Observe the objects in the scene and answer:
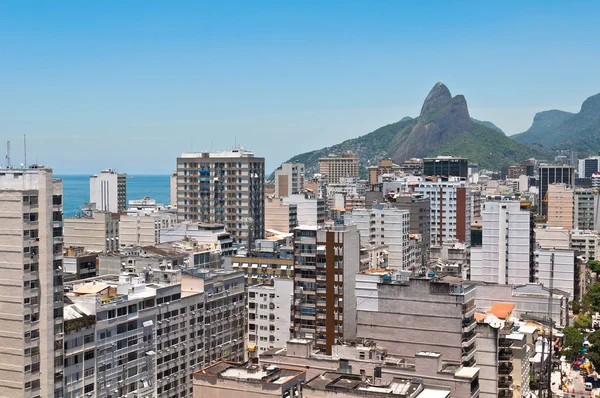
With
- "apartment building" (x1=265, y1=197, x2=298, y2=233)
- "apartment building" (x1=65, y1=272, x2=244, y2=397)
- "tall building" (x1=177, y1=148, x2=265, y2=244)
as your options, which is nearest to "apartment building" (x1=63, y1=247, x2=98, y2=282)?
"apartment building" (x1=65, y1=272, x2=244, y2=397)

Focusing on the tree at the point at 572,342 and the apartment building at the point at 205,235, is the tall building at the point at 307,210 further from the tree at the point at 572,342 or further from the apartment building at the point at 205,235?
the tree at the point at 572,342

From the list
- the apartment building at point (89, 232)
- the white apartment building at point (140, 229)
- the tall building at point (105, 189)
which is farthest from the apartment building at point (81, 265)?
the tall building at point (105, 189)

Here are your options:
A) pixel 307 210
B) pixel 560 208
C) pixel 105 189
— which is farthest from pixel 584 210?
pixel 105 189

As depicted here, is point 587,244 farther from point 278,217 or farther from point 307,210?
point 278,217

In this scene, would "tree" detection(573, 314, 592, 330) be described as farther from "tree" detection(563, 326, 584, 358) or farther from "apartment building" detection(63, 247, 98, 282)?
"apartment building" detection(63, 247, 98, 282)

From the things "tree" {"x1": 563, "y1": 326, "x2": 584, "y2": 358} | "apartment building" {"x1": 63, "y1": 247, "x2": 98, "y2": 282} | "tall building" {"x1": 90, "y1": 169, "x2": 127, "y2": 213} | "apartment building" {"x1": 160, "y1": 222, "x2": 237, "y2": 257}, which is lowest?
"tree" {"x1": 563, "y1": 326, "x2": 584, "y2": 358}

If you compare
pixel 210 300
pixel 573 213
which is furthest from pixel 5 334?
pixel 573 213
